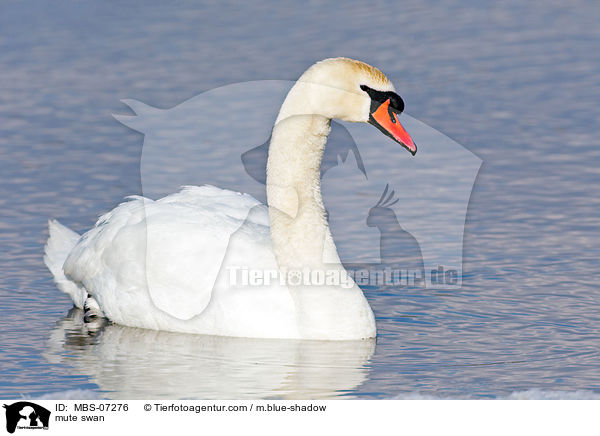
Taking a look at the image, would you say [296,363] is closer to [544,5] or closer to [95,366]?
[95,366]

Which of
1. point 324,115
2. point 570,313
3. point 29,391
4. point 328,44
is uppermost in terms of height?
point 328,44

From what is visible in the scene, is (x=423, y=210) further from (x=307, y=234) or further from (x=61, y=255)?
(x=61, y=255)

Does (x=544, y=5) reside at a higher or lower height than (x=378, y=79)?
higher

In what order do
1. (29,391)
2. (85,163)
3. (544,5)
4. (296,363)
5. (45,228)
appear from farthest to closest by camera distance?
(544,5) < (85,163) < (45,228) < (296,363) < (29,391)

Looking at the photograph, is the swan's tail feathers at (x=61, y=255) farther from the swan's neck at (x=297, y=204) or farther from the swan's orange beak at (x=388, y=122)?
the swan's orange beak at (x=388, y=122)

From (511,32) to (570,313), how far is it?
8.11 m

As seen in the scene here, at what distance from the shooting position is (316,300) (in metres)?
8.59

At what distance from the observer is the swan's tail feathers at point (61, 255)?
962 cm

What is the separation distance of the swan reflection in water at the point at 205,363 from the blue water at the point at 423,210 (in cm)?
2

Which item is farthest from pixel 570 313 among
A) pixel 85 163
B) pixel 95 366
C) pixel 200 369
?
pixel 85 163

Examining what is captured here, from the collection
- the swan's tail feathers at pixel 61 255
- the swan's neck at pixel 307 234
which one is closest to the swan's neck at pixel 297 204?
the swan's neck at pixel 307 234

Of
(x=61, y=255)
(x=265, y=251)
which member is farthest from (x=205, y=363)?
(x=61, y=255)

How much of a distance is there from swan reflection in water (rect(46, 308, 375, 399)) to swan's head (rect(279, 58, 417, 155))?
1.45m

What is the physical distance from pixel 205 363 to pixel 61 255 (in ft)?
7.00
